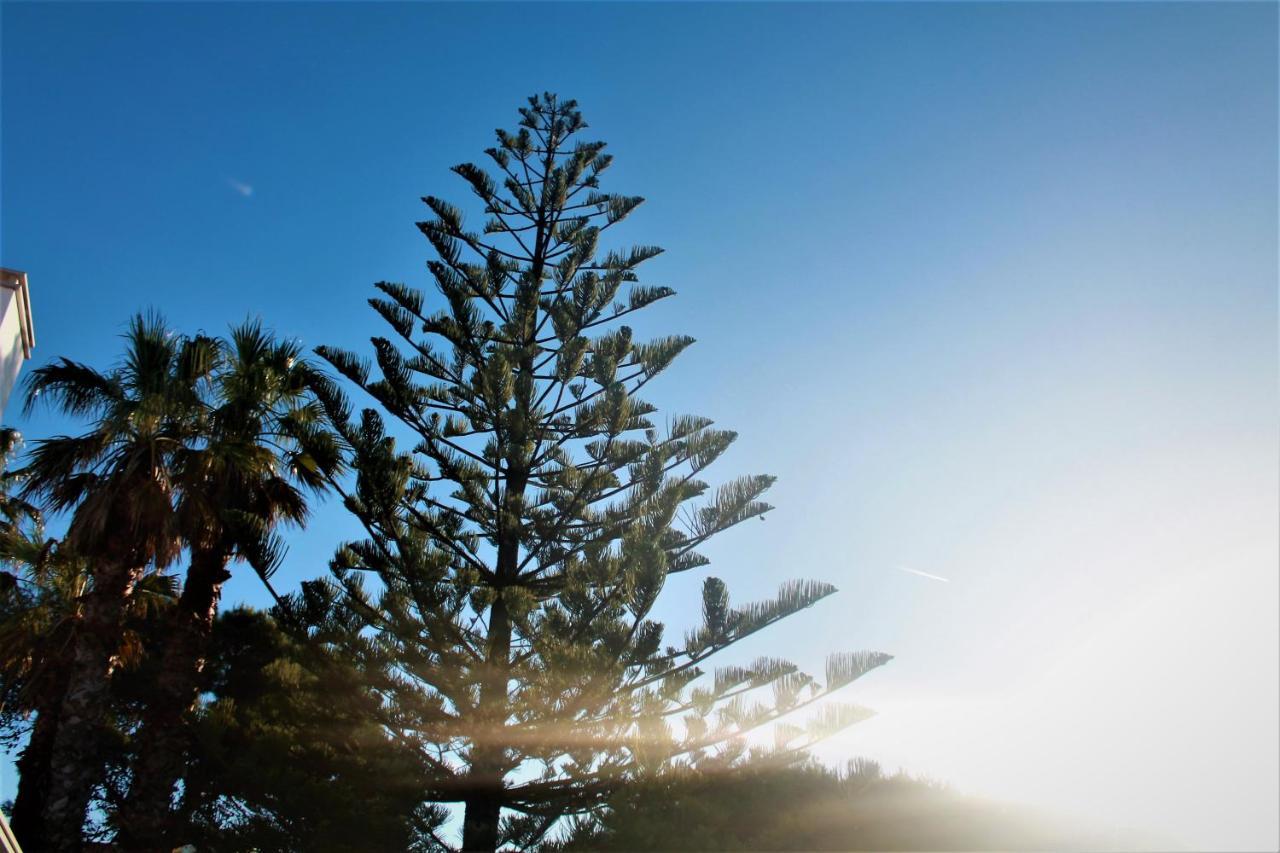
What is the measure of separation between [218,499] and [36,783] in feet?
11.3

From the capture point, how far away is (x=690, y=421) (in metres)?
8.87

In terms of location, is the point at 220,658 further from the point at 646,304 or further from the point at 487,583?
the point at 646,304

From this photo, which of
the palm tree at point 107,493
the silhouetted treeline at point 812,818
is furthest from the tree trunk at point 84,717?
the silhouetted treeline at point 812,818

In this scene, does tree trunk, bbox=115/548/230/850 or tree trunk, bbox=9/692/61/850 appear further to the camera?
tree trunk, bbox=115/548/230/850

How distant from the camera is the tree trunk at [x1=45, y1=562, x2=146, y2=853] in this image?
316 inches

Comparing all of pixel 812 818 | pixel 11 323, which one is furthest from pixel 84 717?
pixel 812 818

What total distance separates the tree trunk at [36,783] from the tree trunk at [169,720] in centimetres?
74

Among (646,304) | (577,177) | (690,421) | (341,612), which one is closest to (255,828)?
(341,612)

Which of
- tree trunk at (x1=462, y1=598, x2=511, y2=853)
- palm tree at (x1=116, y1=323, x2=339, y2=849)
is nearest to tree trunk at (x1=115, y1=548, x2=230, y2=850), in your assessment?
palm tree at (x1=116, y1=323, x2=339, y2=849)

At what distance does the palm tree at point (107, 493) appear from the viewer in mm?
8141

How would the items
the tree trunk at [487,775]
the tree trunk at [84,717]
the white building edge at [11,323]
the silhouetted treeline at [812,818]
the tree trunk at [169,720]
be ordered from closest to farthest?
the white building edge at [11,323]
the silhouetted treeline at [812,818]
the tree trunk at [487,775]
the tree trunk at [84,717]
the tree trunk at [169,720]

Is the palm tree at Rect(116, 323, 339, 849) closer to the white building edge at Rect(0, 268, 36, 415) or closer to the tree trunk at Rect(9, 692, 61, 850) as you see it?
the tree trunk at Rect(9, 692, 61, 850)

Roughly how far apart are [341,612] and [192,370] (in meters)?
3.16

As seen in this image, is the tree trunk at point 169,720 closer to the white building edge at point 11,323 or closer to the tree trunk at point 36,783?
the tree trunk at point 36,783
